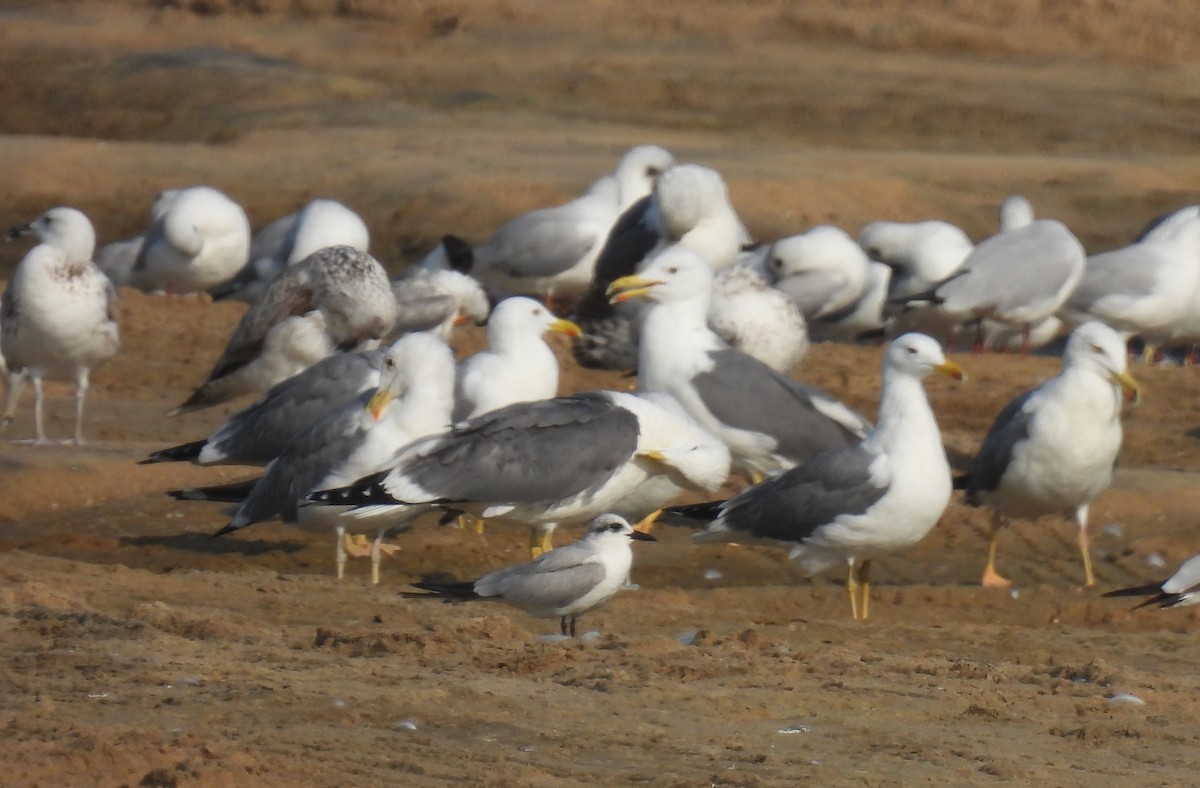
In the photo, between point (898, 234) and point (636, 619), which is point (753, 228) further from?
point (636, 619)

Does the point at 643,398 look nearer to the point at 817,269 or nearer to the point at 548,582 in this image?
the point at 548,582

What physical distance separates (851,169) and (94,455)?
11446 mm

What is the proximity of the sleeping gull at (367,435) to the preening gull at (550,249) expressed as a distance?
728 centimetres

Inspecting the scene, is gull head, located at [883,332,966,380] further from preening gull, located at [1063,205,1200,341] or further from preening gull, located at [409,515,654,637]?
preening gull, located at [1063,205,1200,341]

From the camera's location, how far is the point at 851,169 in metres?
20.1

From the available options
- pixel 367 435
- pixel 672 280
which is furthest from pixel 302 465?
pixel 672 280

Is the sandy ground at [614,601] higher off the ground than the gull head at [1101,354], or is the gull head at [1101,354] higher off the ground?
the gull head at [1101,354]

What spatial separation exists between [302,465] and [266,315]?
332cm

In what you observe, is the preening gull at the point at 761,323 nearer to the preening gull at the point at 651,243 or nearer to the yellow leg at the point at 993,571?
the preening gull at the point at 651,243

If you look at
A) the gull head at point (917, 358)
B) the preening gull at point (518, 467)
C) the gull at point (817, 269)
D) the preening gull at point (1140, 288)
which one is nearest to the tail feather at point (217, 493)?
the preening gull at point (518, 467)

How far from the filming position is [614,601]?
781 centimetres

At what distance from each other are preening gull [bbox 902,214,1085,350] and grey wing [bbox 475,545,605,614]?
778 centimetres

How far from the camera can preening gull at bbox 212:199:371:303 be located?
15.3m

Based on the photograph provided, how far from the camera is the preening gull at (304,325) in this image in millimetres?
11406
